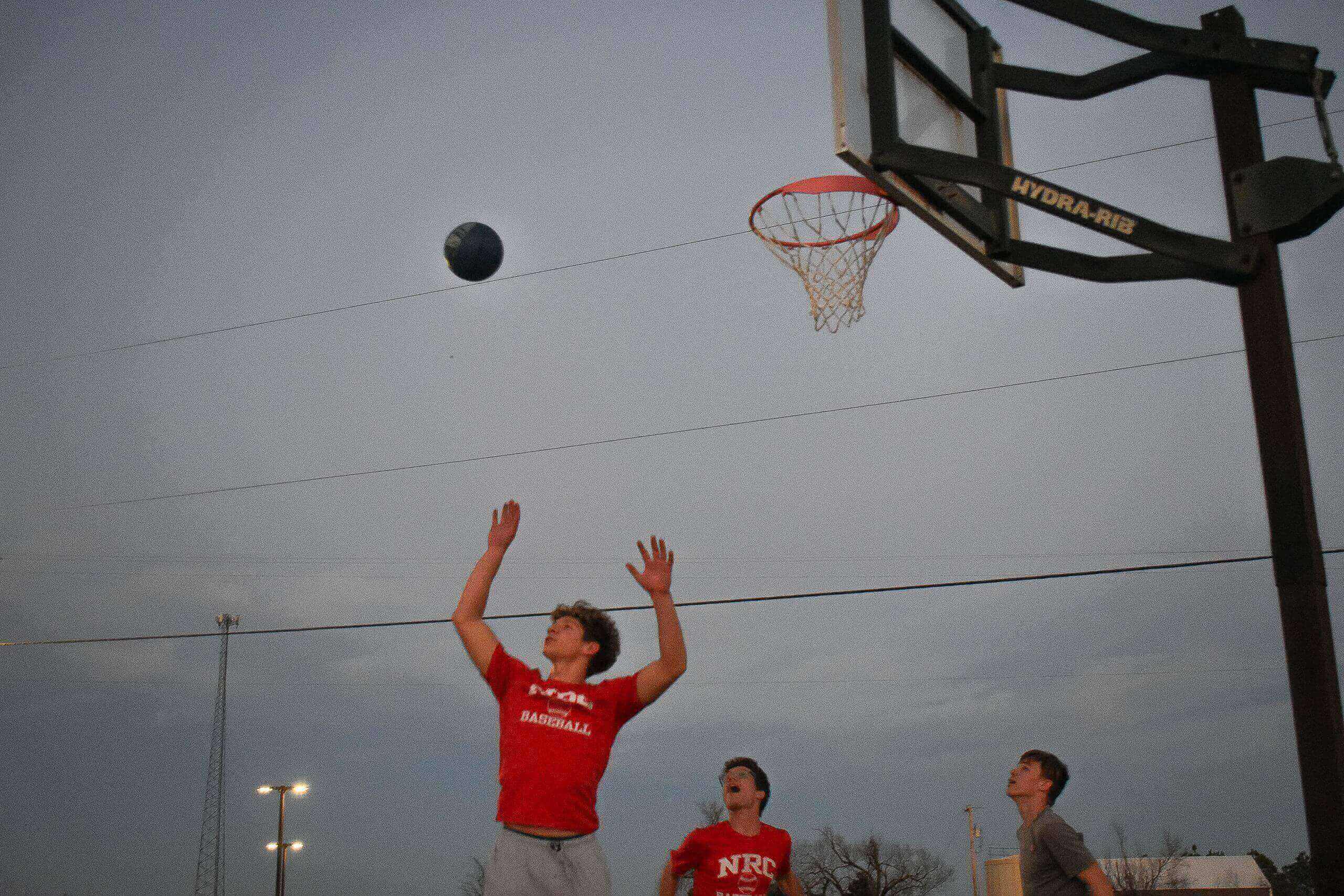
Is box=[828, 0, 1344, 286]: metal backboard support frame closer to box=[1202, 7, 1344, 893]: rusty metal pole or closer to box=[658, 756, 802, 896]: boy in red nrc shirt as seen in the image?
box=[1202, 7, 1344, 893]: rusty metal pole

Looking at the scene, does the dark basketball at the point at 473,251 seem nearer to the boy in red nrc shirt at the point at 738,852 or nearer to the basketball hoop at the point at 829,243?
the basketball hoop at the point at 829,243

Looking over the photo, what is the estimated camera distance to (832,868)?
124 ft

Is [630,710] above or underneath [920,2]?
underneath

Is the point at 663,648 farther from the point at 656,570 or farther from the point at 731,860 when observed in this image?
the point at 731,860

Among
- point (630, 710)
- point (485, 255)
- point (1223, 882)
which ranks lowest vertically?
point (1223, 882)

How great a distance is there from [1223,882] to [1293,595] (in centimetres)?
4398

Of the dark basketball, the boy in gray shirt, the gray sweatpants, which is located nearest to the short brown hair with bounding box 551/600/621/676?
the gray sweatpants

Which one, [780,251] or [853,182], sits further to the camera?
[780,251]

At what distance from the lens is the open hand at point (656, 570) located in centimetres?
428

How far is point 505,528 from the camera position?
174 inches

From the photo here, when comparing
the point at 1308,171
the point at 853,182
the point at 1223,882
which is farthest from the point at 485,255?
the point at 1223,882

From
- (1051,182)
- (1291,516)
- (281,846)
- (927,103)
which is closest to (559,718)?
(1291,516)

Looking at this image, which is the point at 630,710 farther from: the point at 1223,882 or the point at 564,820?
the point at 1223,882

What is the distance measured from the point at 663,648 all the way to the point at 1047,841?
219 cm
